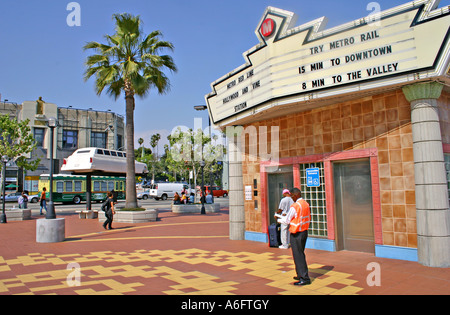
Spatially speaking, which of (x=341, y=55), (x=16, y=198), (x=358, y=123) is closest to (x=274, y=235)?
(x=358, y=123)

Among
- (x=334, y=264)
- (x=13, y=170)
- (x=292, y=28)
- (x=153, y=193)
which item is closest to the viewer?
(x=334, y=264)

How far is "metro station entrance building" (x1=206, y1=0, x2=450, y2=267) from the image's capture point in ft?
23.9

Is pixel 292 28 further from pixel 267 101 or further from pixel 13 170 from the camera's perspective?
pixel 13 170

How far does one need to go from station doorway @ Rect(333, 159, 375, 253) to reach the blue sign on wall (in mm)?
508

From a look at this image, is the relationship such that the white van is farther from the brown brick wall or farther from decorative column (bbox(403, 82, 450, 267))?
decorative column (bbox(403, 82, 450, 267))

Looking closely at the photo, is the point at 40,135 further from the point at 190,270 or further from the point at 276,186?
the point at 190,270

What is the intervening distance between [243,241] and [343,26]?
24.2 ft

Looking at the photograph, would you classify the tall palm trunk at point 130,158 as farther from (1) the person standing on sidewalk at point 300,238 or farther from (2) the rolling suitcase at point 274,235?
(1) the person standing on sidewalk at point 300,238

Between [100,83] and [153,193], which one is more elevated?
[100,83]

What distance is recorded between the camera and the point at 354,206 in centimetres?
923

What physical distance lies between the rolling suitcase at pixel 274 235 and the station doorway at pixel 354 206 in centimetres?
180

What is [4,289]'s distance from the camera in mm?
6430

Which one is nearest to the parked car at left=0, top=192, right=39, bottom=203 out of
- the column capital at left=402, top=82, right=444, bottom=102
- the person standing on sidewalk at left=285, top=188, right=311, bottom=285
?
the person standing on sidewalk at left=285, top=188, right=311, bottom=285
